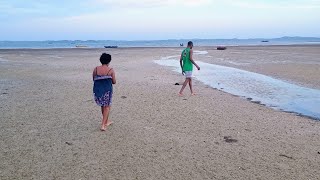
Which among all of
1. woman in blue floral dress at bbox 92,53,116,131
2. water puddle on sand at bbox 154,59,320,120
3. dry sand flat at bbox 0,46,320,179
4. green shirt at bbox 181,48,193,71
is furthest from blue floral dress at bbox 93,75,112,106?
water puddle on sand at bbox 154,59,320,120

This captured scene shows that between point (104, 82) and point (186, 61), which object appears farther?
point (186, 61)

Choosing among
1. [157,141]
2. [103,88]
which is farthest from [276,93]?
[103,88]

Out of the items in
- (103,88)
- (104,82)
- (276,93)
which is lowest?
(276,93)

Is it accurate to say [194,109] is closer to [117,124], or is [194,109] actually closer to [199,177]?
[117,124]

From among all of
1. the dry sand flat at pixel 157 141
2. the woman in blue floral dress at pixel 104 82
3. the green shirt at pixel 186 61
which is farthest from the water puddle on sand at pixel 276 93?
the woman in blue floral dress at pixel 104 82

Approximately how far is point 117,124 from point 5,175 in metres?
3.37

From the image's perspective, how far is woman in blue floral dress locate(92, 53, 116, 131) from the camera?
25.1 ft

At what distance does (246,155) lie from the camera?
6254mm

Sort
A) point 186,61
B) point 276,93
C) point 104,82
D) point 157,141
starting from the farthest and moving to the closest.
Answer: point 276,93
point 186,61
point 104,82
point 157,141

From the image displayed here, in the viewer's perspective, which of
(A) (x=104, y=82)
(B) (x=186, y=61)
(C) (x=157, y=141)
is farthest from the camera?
(B) (x=186, y=61)

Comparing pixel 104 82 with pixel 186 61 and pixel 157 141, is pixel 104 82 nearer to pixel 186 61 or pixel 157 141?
pixel 157 141

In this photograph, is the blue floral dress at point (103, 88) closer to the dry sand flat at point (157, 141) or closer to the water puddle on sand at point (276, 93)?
the dry sand flat at point (157, 141)

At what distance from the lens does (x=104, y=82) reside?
7.71 metres

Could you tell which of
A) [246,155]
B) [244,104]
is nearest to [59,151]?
[246,155]
